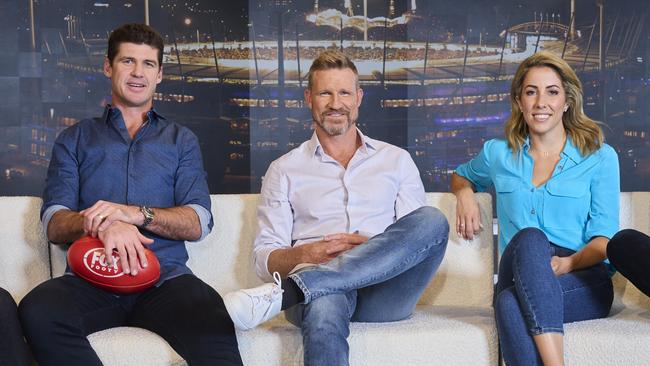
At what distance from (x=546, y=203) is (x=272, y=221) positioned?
0.85 metres

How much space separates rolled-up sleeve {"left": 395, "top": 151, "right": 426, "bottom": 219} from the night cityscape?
245 centimetres

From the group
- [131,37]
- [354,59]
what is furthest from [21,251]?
[354,59]

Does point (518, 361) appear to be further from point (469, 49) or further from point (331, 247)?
point (469, 49)

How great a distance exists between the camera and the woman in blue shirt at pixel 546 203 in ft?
8.22

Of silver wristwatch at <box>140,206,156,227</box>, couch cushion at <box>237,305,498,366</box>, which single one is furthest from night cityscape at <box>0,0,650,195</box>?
couch cushion at <box>237,305,498,366</box>

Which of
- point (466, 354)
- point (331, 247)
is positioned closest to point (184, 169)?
point (331, 247)

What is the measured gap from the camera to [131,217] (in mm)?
2703

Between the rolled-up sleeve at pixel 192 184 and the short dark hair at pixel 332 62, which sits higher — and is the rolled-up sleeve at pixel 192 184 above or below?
below

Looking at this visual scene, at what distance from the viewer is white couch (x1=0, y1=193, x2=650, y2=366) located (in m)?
2.52

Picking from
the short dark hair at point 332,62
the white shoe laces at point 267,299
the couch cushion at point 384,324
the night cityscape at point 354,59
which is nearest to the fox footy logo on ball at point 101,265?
the couch cushion at point 384,324

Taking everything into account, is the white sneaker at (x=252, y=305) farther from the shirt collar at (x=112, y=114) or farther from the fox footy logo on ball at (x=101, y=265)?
the shirt collar at (x=112, y=114)

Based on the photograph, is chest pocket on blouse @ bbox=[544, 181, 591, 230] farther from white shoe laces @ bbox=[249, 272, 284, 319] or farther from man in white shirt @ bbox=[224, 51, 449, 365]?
white shoe laces @ bbox=[249, 272, 284, 319]

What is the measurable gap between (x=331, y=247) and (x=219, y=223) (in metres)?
0.50

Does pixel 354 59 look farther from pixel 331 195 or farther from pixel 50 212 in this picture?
pixel 50 212
